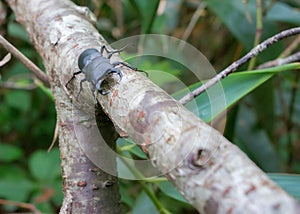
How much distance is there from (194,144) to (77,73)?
0.27m

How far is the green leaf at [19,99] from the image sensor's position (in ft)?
5.33

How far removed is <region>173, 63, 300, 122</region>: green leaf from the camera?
0.77 m

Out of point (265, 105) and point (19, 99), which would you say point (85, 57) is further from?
point (19, 99)

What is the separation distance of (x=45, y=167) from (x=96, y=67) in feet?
3.22

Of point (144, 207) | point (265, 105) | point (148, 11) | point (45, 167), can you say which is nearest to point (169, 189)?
point (144, 207)

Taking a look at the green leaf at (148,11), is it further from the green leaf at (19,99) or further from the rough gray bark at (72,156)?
the green leaf at (19,99)

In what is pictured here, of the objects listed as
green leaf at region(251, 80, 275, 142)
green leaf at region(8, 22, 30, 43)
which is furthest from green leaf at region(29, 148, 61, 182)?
green leaf at region(251, 80, 275, 142)

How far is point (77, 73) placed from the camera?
616mm

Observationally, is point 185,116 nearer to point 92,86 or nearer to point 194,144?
point 194,144

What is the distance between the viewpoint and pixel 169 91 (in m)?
1.06

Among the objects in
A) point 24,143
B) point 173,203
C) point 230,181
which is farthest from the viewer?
point 24,143

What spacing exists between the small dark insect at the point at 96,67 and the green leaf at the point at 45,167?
92 centimetres

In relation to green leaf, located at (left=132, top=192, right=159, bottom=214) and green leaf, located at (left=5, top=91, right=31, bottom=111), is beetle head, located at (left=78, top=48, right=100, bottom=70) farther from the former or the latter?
green leaf, located at (left=5, top=91, right=31, bottom=111)

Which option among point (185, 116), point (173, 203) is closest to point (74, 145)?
point (185, 116)
